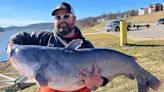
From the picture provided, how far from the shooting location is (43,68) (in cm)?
409

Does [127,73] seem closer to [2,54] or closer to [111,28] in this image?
[2,54]

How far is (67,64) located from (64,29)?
0.62m

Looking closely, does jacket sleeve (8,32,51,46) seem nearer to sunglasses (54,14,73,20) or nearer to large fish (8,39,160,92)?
sunglasses (54,14,73,20)

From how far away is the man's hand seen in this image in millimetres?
4262

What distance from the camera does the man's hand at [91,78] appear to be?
4262mm

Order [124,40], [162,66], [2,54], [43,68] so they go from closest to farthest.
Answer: [43,68] → [162,66] → [124,40] → [2,54]

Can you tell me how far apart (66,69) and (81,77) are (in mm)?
191

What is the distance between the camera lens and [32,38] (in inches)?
191

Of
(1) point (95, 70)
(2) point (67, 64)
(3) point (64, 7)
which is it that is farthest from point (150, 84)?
(3) point (64, 7)

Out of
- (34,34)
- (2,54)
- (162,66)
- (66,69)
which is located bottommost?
(2,54)

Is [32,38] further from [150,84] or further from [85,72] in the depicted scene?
[150,84]

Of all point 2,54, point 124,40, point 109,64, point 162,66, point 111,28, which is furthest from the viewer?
point 111,28

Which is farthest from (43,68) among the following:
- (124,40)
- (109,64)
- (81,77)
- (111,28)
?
(111,28)

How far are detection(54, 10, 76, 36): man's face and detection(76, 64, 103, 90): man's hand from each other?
0.65 m
